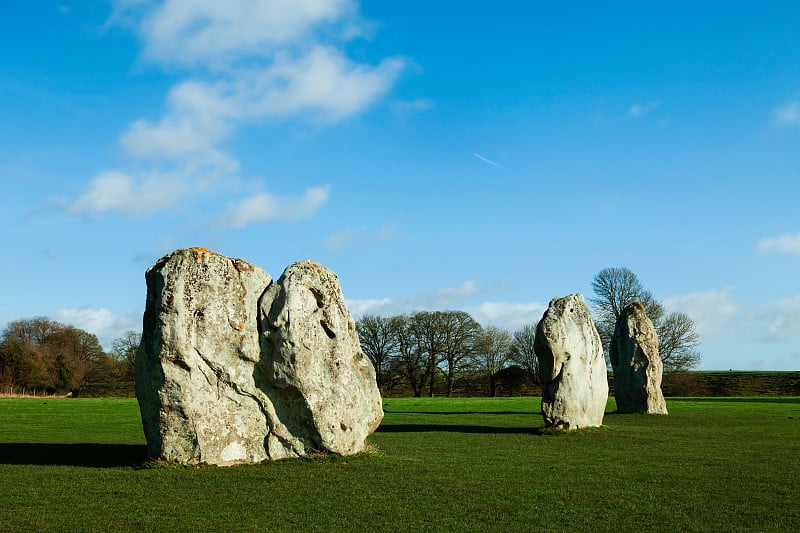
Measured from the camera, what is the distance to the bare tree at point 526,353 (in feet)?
209

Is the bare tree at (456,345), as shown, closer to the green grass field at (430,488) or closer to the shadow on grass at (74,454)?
the green grass field at (430,488)

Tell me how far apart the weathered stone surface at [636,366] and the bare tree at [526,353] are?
34226 mm

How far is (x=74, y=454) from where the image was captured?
1468 cm

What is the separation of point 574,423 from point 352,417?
28.0ft

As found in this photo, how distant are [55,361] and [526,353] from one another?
40813mm

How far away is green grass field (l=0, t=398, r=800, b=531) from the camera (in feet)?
28.9

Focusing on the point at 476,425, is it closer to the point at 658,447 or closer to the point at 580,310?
the point at 580,310

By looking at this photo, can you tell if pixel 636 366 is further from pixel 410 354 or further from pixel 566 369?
pixel 410 354

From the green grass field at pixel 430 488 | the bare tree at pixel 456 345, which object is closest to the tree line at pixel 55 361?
the bare tree at pixel 456 345

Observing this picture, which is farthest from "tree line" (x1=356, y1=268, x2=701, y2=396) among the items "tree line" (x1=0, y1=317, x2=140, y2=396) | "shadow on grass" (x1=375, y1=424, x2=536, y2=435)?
"shadow on grass" (x1=375, y1=424, x2=536, y2=435)

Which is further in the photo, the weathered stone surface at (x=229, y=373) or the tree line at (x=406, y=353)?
the tree line at (x=406, y=353)

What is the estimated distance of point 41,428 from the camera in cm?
2167

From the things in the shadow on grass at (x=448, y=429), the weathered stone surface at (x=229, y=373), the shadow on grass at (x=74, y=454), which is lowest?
the shadow on grass at (x=448, y=429)

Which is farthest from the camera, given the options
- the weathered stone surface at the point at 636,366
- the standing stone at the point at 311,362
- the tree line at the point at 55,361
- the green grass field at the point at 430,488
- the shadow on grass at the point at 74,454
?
the tree line at the point at 55,361
